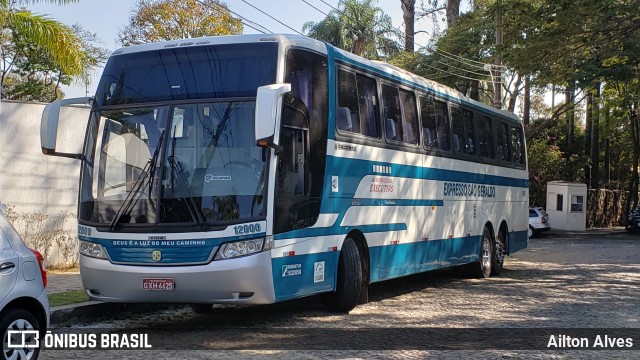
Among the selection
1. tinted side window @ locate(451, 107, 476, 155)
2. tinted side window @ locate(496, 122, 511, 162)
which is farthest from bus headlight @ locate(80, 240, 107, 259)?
tinted side window @ locate(496, 122, 511, 162)

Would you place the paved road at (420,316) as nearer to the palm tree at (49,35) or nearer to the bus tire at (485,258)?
the bus tire at (485,258)

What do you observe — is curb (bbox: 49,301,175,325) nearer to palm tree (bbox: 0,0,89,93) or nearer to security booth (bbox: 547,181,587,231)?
palm tree (bbox: 0,0,89,93)

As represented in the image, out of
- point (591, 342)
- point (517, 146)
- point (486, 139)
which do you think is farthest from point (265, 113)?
point (517, 146)

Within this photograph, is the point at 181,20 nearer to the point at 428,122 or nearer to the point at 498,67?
the point at 498,67

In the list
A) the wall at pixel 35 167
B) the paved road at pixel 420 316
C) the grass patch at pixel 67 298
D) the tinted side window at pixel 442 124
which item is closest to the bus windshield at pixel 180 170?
the paved road at pixel 420 316

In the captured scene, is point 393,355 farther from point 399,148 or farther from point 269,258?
point 399,148

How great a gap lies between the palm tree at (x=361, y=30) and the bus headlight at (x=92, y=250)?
117 feet

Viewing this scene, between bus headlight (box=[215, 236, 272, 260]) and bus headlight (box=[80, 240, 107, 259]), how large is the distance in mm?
1448

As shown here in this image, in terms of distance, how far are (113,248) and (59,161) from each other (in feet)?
22.8

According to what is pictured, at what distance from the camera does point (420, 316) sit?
11273mm

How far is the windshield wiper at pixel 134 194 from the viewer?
30.6 ft

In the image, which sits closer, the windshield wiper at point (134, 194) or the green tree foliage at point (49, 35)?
the windshield wiper at point (134, 194)

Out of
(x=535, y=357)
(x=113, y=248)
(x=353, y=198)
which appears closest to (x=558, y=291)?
(x=353, y=198)

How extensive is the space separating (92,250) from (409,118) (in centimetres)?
584
